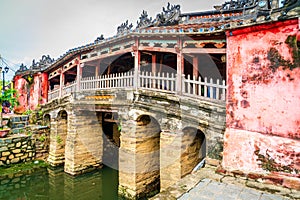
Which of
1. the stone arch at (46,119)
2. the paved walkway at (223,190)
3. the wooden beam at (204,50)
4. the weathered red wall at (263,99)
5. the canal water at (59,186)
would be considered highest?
the wooden beam at (204,50)

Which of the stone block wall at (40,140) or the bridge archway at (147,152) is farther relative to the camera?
the stone block wall at (40,140)

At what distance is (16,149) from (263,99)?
485 inches

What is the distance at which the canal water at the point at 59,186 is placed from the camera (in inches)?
342

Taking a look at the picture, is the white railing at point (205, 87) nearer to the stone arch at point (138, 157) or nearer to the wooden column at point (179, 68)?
the wooden column at point (179, 68)

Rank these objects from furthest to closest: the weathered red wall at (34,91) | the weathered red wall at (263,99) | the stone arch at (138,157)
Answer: the weathered red wall at (34,91), the stone arch at (138,157), the weathered red wall at (263,99)

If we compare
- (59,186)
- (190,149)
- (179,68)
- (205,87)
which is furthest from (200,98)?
(59,186)

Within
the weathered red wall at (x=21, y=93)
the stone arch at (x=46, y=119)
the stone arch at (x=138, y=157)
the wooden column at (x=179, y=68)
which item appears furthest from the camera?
the weathered red wall at (x=21, y=93)

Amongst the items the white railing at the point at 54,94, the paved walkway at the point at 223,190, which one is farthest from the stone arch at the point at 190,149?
the white railing at the point at 54,94

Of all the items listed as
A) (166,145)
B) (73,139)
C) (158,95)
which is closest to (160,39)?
(158,95)

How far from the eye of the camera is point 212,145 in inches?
210

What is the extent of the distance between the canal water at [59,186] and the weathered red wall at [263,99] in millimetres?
6345

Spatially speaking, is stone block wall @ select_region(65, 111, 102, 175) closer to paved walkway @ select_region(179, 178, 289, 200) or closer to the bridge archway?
the bridge archway

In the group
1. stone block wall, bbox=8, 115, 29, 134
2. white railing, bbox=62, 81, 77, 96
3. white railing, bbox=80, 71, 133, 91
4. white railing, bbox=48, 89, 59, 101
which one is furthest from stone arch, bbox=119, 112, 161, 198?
stone block wall, bbox=8, 115, 29, 134

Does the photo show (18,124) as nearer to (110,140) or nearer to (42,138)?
(42,138)
